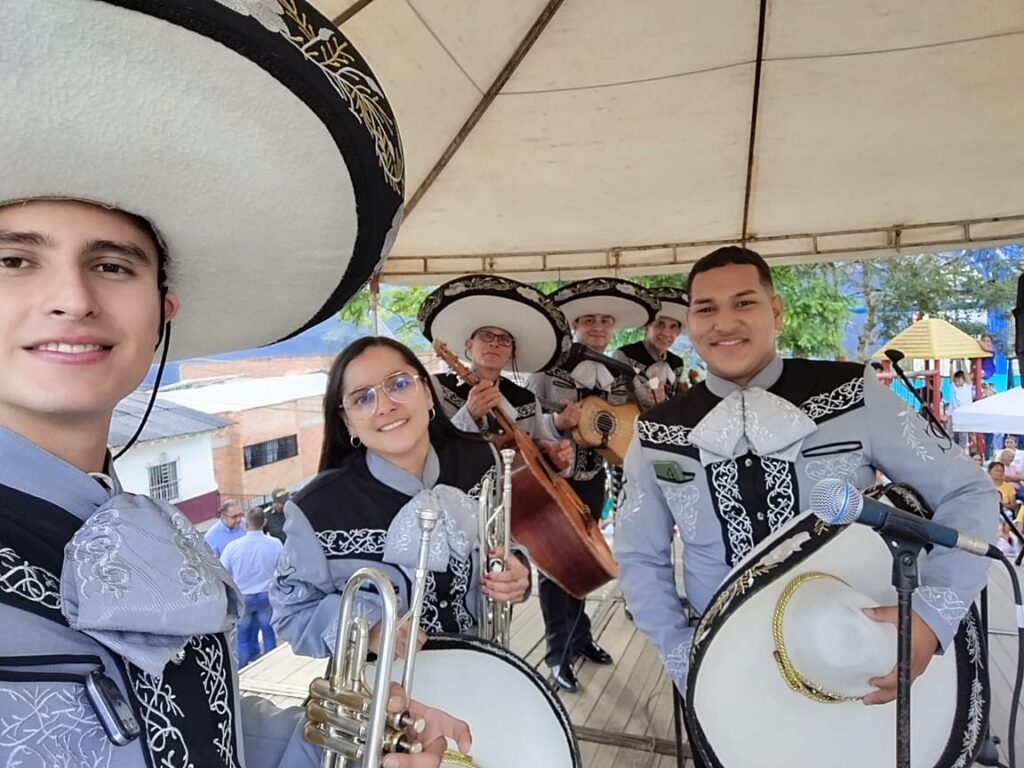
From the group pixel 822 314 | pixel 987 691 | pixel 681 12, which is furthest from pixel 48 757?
pixel 822 314

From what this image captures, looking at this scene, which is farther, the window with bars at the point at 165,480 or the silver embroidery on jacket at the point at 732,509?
the window with bars at the point at 165,480

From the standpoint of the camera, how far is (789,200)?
3.70m

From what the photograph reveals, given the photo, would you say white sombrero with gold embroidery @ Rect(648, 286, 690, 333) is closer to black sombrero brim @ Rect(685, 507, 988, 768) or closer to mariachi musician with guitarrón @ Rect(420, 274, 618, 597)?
mariachi musician with guitarrón @ Rect(420, 274, 618, 597)

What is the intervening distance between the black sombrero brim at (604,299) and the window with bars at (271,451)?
306 cm

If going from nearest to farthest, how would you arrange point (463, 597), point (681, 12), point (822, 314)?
point (463, 597)
point (681, 12)
point (822, 314)

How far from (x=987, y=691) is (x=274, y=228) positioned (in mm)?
1860

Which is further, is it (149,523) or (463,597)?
(463,597)

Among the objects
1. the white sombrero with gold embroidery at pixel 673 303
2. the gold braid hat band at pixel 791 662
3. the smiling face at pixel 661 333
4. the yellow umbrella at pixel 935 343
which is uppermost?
the yellow umbrella at pixel 935 343

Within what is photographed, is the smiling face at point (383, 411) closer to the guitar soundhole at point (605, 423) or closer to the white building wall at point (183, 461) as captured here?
the guitar soundhole at point (605, 423)

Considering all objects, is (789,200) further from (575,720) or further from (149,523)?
(149,523)

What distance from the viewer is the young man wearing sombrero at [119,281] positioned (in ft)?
2.00

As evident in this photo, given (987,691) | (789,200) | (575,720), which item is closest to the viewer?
(987,691)

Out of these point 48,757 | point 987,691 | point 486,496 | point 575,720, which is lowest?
point 575,720

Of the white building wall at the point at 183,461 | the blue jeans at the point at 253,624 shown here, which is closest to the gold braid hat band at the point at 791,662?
the white building wall at the point at 183,461
